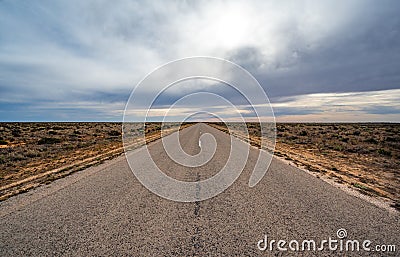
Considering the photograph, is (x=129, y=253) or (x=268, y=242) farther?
(x=268, y=242)

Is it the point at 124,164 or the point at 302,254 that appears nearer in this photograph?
the point at 302,254

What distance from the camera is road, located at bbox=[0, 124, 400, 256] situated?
3701 millimetres

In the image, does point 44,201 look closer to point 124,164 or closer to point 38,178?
point 38,178

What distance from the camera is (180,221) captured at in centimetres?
464

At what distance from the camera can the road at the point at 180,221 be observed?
3.70m

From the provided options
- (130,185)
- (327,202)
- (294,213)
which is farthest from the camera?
(130,185)

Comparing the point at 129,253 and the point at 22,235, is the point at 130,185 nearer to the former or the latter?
the point at 22,235

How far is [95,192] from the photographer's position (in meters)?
6.62

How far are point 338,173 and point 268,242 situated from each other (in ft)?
22.8

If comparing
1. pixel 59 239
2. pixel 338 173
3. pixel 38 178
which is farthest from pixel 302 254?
pixel 38 178

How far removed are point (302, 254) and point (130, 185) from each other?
519 cm

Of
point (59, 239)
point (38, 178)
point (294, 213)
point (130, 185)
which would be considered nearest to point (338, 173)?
point (294, 213)

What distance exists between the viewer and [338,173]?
937cm

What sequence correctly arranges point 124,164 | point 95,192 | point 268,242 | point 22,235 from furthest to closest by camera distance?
1. point 124,164
2. point 95,192
3. point 22,235
4. point 268,242
